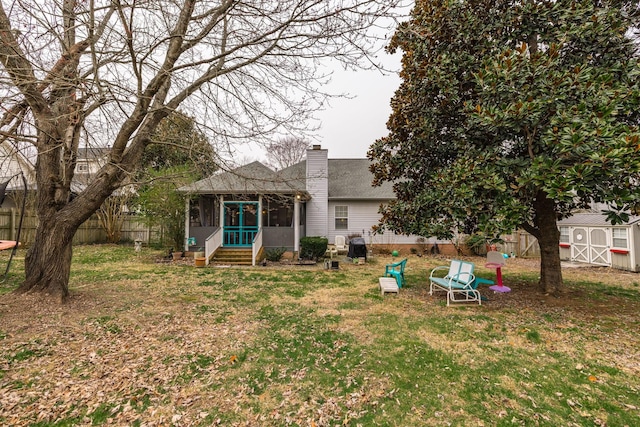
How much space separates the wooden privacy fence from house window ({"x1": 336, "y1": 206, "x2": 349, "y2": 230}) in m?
9.10

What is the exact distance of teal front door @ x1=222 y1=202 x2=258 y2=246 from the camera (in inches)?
521

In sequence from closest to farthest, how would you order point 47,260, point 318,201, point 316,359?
1. point 316,359
2. point 47,260
3. point 318,201

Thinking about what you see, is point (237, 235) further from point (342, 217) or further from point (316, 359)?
point (316, 359)

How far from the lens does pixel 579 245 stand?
12695mm

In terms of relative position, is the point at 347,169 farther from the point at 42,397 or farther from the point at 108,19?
the point at 42,397

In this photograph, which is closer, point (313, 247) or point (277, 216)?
point (313, 247)

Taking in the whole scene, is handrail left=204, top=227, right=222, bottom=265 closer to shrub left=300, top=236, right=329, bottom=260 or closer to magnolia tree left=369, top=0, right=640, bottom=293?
shrub left=300, top=236, right=329, bottom=260

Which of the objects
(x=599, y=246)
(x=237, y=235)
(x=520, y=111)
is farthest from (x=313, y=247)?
(x=599, y=246)

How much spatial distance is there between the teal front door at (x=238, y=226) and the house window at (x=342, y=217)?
15.3 feet

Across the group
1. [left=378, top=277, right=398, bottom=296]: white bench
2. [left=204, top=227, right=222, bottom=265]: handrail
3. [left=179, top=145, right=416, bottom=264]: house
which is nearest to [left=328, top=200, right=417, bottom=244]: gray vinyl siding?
[left=179, top=145, right=416, bottom=264]: house

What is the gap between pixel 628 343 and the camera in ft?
14.8

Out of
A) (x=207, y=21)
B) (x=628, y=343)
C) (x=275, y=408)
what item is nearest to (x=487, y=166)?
(x=628, y=343)

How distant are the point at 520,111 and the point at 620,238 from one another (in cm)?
1030

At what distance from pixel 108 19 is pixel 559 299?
1048 centimetres
